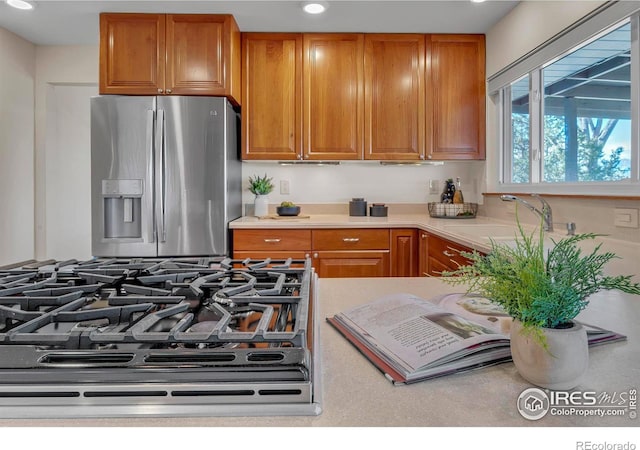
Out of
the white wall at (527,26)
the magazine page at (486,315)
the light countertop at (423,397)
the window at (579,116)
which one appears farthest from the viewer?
the white wall at (527,26)

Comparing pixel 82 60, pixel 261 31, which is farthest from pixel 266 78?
pixel 82 60

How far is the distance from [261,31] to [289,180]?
1.17m

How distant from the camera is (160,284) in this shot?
953 millimetres

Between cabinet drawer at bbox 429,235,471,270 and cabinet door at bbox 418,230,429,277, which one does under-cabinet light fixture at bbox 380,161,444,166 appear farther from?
cabinet drawer at bbox 429,235,471,270

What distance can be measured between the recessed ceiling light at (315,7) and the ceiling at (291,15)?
4 cm

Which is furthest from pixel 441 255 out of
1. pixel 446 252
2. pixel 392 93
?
pixel 392 93

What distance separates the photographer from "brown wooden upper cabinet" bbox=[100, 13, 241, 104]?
2.96 metres

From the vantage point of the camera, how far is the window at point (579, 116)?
80.4 inches

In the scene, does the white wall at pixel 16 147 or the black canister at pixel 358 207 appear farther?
the black canister at pixel 358 207

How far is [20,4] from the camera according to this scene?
2844 mm

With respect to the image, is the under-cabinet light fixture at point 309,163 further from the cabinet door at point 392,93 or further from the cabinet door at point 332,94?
the cabinet door at point 392,93

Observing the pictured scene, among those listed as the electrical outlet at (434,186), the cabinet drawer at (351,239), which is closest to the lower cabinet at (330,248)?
the cabinet drawer at (351,239)

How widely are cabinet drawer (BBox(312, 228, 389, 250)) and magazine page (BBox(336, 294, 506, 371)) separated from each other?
7.16ft

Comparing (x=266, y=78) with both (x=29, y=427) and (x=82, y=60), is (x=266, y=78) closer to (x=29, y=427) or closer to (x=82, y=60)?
(x=82, y=60)
